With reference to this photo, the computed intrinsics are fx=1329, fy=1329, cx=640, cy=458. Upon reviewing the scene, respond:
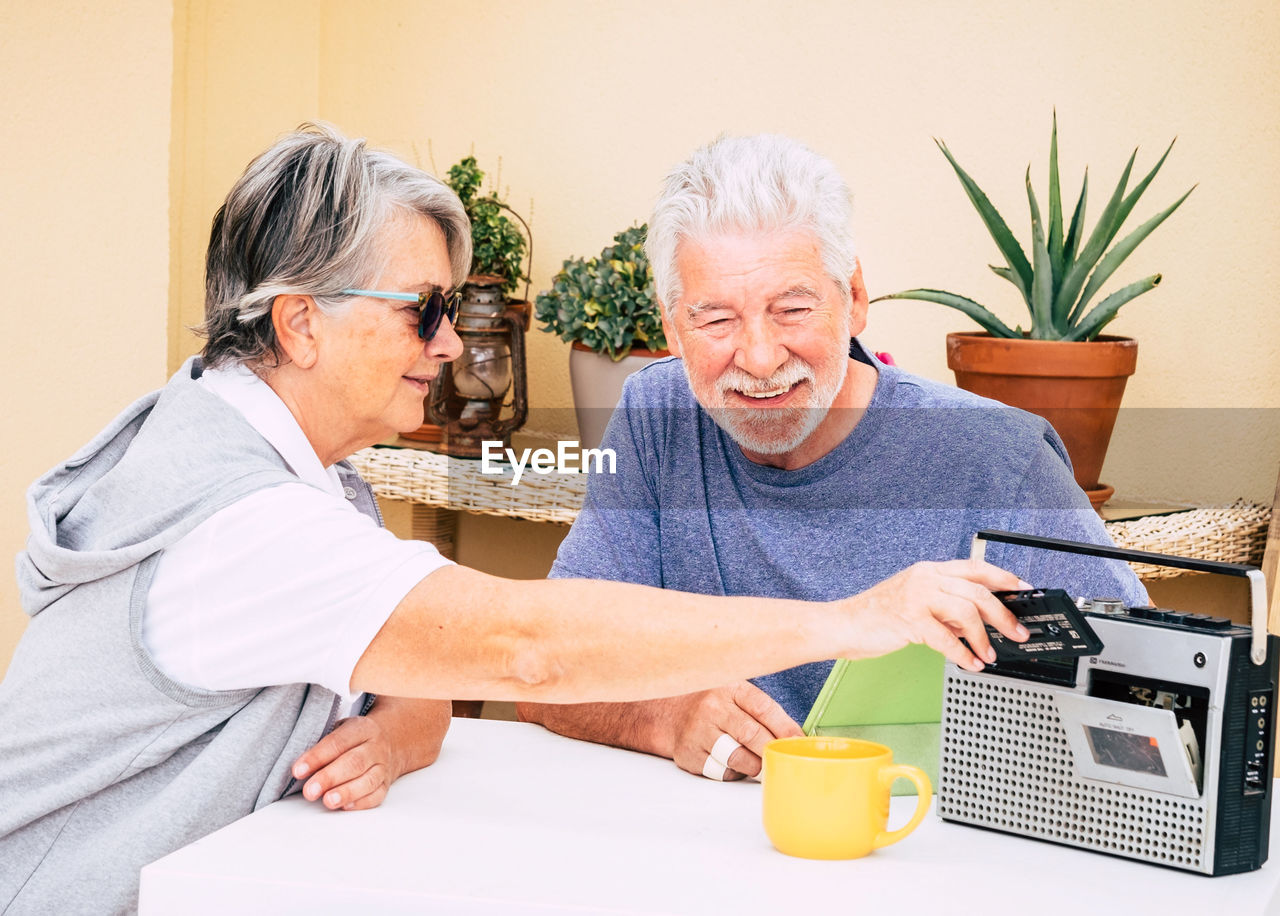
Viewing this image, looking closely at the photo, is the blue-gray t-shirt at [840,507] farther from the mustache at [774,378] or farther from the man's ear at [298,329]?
the man's ear at [298,329]

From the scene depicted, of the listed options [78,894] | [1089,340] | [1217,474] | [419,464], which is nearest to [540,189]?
[419,464]

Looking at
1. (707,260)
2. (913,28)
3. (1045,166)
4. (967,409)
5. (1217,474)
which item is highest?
(913,28)

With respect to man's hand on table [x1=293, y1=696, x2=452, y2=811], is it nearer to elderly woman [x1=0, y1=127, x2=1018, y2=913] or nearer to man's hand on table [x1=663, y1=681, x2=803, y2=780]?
elderly woman [x1=0, y1=127, x2=1018, y2=913]

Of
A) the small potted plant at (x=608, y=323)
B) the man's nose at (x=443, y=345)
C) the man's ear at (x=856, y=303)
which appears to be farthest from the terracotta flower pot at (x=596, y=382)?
the man's nose at (x=443, y=345)

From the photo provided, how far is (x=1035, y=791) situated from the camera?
48.6 inches

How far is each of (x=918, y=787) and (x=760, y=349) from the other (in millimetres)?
675

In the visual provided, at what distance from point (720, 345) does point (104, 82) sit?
197 cm

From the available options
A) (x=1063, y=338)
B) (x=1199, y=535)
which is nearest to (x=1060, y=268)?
(x=1063, y=338)

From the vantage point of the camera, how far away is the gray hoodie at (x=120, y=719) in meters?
1.27

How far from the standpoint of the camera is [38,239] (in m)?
2.98

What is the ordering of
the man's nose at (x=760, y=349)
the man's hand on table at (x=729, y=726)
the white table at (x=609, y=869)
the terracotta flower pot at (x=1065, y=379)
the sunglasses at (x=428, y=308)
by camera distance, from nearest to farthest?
the white table at (x=609, y=869), the man's hand on table at (x=729, y=726), the sunglasses at (x=428, y=308), the man's nose at (x=760, y=349), the terracotta flower pot at (x=1065, y=379)

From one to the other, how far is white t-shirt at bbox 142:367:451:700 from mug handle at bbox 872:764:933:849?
45 centimetres

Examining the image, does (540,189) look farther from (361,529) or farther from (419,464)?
(361,529)

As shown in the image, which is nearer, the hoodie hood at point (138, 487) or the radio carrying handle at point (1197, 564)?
the radio carrying handle at point (1197, 564)
